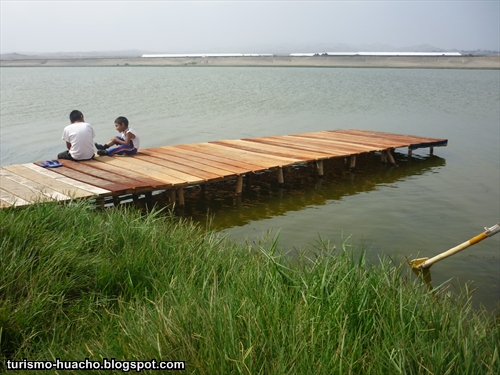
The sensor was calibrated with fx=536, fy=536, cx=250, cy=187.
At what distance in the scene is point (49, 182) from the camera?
8.13m

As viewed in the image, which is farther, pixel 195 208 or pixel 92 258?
pixel 195 208

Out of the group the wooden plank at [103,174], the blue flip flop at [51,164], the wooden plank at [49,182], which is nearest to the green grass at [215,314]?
the wooden plank at [49,182]

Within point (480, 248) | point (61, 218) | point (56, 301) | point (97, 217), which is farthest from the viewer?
point (480, 248)

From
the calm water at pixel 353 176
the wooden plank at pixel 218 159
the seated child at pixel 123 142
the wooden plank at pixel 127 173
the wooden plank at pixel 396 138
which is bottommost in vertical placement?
the calm water at pixel 353 176

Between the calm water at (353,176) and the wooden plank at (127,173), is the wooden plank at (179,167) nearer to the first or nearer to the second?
the calm water at (353,176)

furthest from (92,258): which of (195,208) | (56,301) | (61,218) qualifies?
(195,208)

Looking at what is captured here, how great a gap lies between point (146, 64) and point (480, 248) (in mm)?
113628

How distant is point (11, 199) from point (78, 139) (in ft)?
9.28

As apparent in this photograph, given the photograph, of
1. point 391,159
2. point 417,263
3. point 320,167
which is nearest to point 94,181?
point 320,167

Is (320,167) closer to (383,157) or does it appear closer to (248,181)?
(248,181)

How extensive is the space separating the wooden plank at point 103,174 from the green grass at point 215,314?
3.13 m

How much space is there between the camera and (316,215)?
8.91m

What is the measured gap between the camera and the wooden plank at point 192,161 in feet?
30.0

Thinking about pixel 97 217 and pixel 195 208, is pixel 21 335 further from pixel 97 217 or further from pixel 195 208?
pixel 195 208
